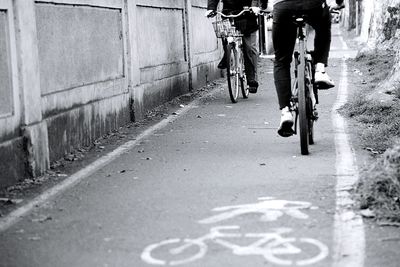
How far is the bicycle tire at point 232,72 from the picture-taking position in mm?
12742

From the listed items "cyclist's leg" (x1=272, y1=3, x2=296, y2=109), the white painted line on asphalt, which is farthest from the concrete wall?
"cyclist's leg" (x1=272, y1=3, x2=296, y2=109)

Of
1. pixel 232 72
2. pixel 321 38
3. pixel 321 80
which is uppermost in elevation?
pixel 321 38

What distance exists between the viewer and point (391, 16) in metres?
20.8

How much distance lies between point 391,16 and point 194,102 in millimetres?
9327

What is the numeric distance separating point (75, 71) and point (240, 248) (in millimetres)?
4270

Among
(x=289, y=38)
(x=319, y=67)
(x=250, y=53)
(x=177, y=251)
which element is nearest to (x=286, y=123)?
(x=319, y=67)

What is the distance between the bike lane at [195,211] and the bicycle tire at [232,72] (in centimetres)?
346

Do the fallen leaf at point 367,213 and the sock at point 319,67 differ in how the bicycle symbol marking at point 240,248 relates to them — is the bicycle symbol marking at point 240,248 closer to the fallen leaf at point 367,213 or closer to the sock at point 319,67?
the fallen leaf at point 367,213

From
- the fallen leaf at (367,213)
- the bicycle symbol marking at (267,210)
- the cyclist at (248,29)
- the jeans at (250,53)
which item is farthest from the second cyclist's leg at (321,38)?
Result: the jeans at (250,53)

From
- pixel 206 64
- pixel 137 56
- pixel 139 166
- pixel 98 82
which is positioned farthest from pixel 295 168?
pixel 206 64

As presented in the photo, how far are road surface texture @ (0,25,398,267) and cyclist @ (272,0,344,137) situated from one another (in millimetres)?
487

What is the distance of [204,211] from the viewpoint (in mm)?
5910

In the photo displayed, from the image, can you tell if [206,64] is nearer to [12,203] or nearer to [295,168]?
[295,168]

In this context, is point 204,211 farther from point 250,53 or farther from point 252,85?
point 252,85
